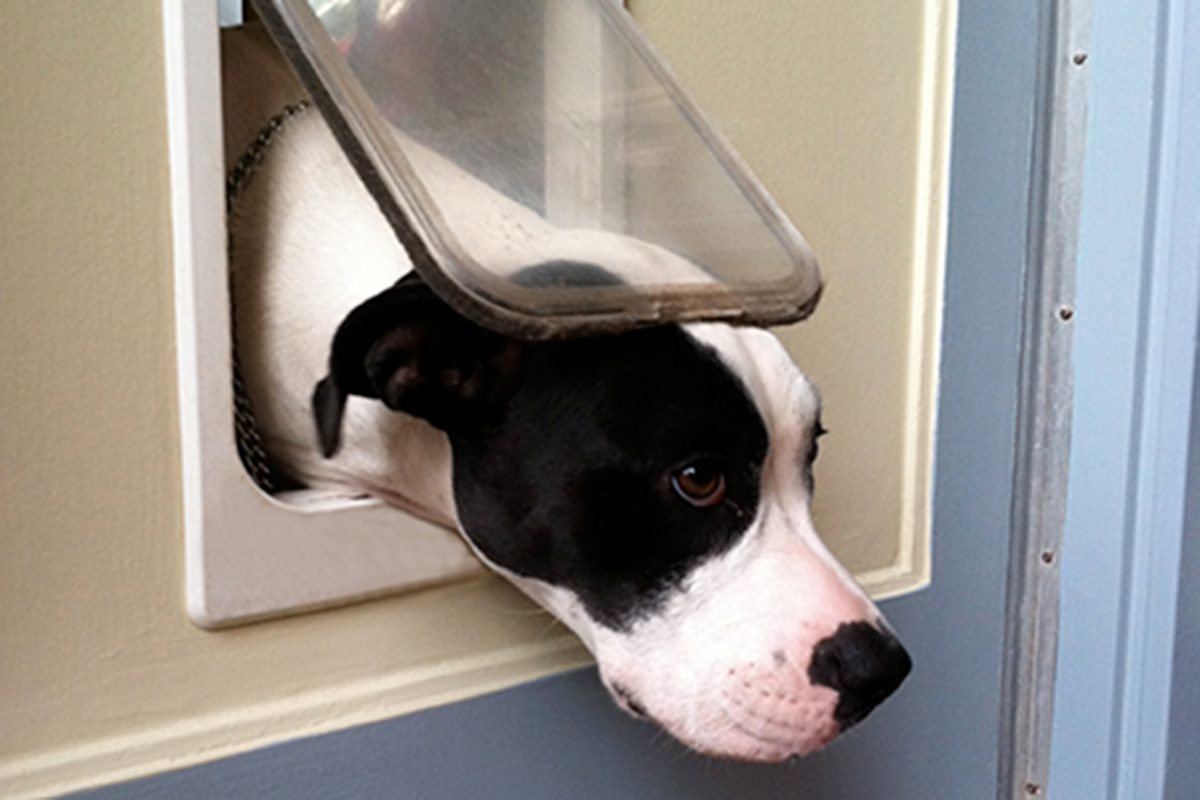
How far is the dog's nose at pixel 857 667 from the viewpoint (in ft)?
2.23

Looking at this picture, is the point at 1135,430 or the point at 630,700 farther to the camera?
the point at 1135,430

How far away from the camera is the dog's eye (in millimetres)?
692

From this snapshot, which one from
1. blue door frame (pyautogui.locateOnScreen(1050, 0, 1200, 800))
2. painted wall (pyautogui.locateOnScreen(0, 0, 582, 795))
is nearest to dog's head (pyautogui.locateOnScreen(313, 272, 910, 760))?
painted wall (pyautogui.locateOnScreen(0, 0, 582, 795))

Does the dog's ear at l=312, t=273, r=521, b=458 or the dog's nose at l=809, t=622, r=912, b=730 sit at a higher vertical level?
the dog's ear at l=312, t=273, r=521, b=458

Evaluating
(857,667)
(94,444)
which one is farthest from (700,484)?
(94,444)

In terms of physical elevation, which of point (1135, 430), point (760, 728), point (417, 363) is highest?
point (417, 363)

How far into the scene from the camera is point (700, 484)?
0.70 metres

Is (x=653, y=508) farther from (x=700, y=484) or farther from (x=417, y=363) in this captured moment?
(x=417, y=363)

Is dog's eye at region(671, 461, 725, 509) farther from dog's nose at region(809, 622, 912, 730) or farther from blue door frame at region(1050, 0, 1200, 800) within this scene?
blue door frame at region(1050, 0, 1200, 800)

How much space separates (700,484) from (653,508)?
0.03 metres

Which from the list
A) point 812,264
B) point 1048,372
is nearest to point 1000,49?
point 1048,372

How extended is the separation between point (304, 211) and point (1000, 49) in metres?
0.75

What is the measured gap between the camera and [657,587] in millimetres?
696

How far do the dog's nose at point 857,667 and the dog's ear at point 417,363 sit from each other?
0.26 m
